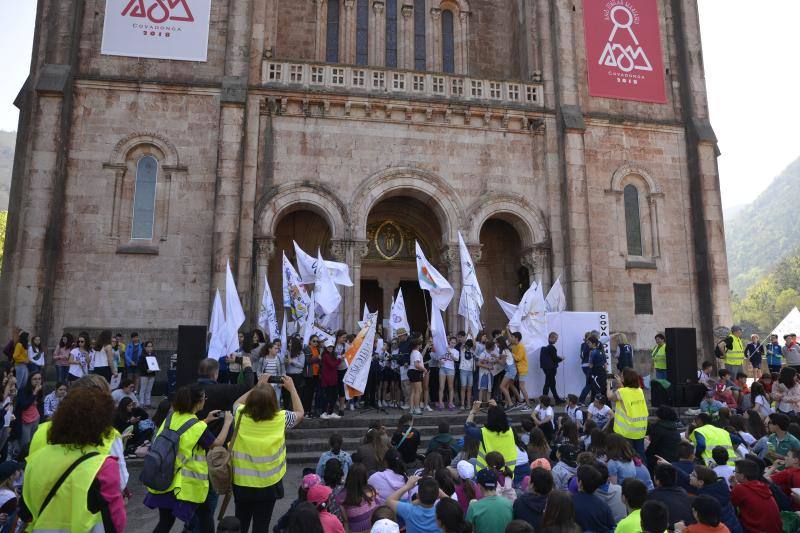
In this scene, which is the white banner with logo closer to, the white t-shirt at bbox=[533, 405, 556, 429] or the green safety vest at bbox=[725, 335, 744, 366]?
the green safety vest at bbox=[725, 335, 744, 366]

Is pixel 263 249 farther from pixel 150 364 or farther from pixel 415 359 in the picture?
pixel 415 359

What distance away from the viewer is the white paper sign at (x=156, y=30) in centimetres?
1864

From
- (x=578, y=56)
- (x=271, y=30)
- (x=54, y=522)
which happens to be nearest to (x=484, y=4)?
(x=578, y=56)

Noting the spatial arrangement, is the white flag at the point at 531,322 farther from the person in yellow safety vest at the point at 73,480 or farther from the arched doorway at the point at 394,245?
the person in yellow safety vest at the point at 73,480

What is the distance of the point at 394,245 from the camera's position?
21922 millimetres

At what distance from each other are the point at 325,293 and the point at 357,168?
624 centimetres

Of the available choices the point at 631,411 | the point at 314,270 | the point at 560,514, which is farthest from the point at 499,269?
the point at 560,514

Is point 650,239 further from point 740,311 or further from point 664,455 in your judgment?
point 740,311

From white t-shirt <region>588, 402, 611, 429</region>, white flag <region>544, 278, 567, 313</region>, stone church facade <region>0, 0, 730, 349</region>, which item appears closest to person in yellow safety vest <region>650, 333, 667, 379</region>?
white flag <region>544, 278, 567, 313</region>

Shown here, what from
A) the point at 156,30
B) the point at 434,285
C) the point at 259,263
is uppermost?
the point at 156,30

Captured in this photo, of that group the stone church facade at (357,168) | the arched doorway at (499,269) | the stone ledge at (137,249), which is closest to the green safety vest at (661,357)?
the stone church facade at (357,168)

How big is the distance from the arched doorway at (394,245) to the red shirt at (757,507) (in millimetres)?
15600

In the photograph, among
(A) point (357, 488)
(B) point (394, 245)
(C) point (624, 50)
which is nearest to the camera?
(A) point (357, 488)

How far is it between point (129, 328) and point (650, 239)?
18058 millimetres
